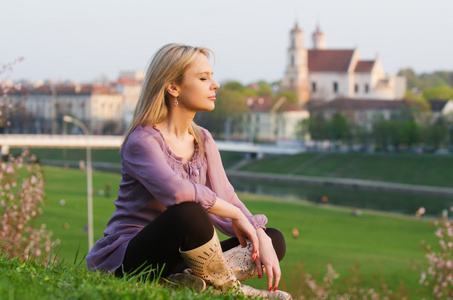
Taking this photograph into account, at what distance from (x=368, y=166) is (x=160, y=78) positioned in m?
43.1

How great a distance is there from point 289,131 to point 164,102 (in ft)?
271

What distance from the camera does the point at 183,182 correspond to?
2723mm

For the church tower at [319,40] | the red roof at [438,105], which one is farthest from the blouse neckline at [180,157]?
the church tower at [319,40]

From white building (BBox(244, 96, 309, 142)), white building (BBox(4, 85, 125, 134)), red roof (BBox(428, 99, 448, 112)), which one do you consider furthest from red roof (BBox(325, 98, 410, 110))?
white building (BBox(4, 85, 125, 134))

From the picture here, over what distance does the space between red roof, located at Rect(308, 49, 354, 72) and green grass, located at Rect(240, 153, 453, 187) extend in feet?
162

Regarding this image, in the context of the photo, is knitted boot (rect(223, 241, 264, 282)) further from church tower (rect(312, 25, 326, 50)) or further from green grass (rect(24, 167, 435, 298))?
church tower (rect(312, 25, 326, 50))

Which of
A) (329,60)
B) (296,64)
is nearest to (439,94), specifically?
(329,60)

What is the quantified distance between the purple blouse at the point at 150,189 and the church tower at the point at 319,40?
10928 centimetres

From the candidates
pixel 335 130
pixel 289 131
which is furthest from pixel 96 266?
pixel 289 131

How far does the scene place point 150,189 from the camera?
109 inches

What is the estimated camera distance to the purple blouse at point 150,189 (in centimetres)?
274

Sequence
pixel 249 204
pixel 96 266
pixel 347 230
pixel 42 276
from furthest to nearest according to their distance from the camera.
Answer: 1. pixel 249 204
2. pixel 347 230
3. pixel 96 266
4. pixel 42 276

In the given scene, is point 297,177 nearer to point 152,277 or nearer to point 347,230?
point 347,230

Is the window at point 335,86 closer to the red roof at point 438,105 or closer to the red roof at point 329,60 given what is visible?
the red roof at point 329,60
